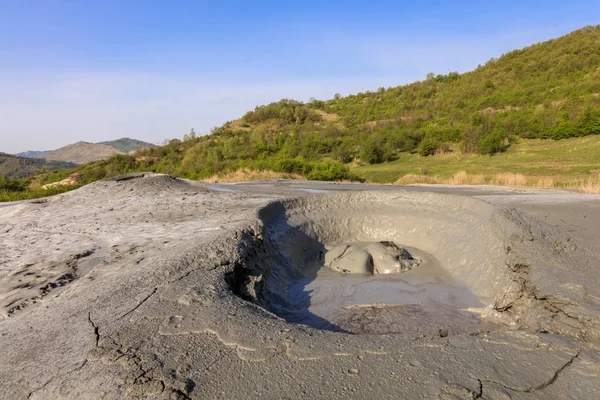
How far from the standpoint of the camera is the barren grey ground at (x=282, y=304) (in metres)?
2.44

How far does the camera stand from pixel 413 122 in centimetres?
3725

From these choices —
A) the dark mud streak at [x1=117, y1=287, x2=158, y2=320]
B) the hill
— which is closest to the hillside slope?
the dark mud streak at [x1=117, y1=287, x2=158, y2=320]

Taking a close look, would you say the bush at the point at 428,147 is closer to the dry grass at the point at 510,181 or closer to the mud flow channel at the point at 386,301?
the dry grass at the point at 510,181

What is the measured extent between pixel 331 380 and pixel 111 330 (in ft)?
6.37

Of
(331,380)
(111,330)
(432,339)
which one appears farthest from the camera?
(111,330)

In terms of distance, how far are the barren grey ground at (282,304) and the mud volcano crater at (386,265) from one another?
4 centimetres

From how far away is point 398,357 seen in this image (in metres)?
2.62

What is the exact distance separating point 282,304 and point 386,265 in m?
2.57

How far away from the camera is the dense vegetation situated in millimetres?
26047

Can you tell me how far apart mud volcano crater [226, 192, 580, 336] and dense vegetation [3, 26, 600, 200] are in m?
11.2

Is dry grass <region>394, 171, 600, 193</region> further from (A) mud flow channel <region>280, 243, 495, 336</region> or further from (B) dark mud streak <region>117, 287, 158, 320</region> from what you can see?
(B) dark mud streak <region>117, 287, 158, 320</region>

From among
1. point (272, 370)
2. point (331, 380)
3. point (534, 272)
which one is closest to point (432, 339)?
point (331, 380)

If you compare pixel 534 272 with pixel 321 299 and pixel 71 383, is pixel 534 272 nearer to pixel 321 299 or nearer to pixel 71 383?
pixel 321 299

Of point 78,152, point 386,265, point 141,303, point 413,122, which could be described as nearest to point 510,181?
point 386,265
